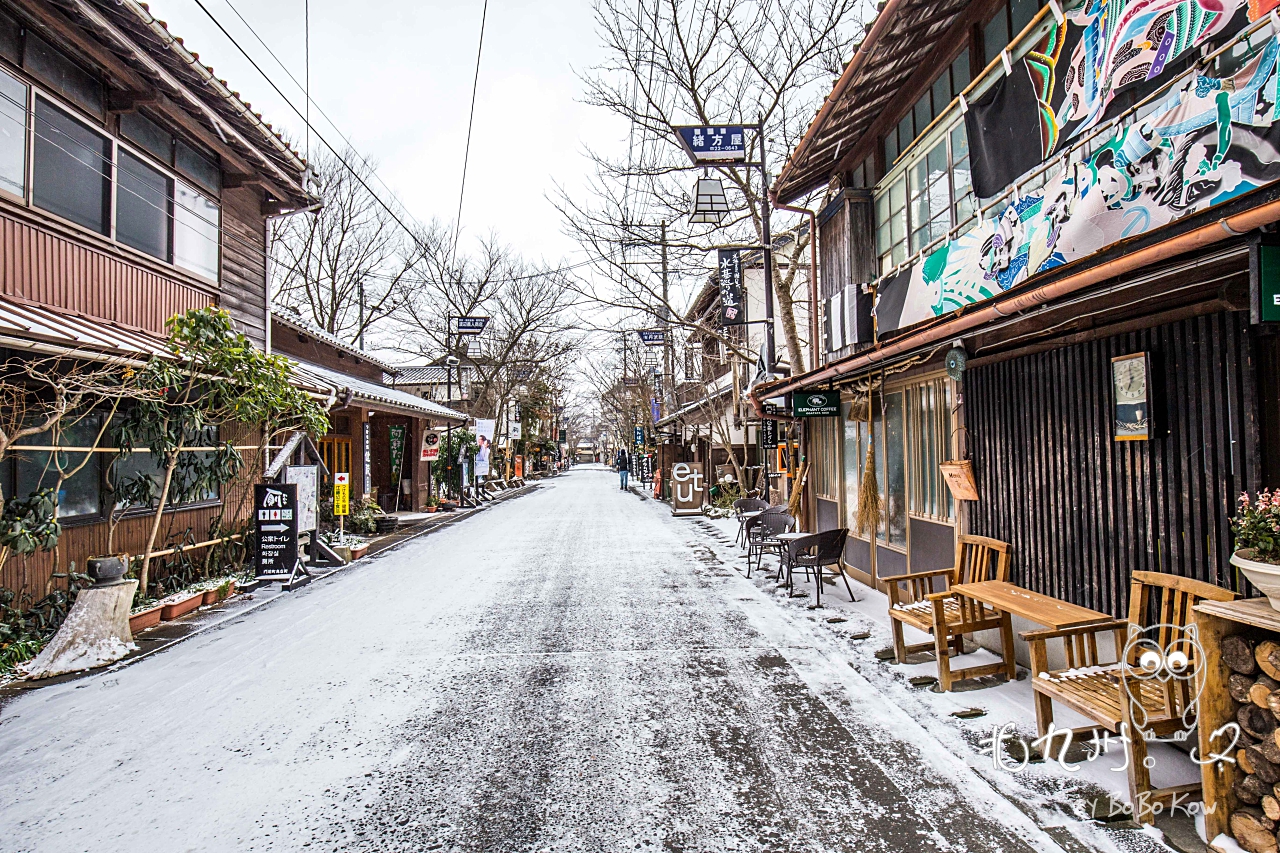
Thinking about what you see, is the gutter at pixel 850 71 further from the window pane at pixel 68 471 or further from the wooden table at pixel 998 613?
the window pane at pixel 68 471

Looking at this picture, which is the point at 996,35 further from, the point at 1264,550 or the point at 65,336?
the point at 65,336

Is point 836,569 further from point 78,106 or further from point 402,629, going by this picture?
point 78,106

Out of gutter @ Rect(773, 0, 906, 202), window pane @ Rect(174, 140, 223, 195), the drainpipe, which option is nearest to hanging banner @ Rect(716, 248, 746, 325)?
the drainpipe

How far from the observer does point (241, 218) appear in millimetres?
11156

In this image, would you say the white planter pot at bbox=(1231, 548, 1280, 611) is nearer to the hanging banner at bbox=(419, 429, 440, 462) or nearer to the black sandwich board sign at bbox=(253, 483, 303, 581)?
the black sandwich board sign at bbox=(253, 483, 303, 581)

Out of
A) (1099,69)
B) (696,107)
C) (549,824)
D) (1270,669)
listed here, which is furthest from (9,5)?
(1270,669)

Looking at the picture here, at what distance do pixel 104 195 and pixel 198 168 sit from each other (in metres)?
2.19

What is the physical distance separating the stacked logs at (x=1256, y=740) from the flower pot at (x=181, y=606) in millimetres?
9127

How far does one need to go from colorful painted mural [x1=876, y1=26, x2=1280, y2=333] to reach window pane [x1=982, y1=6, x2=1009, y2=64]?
160cm

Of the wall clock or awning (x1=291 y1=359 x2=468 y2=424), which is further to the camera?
awning (x1=291 y1=359 x2=468 y2=424)

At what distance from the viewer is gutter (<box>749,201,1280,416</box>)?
2.50 metres

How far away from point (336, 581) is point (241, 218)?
6.53 meters

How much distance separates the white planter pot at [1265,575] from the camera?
2.50m

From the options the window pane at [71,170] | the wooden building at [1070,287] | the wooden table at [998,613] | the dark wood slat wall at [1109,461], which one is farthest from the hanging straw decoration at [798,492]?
the window pane at [71,170]
